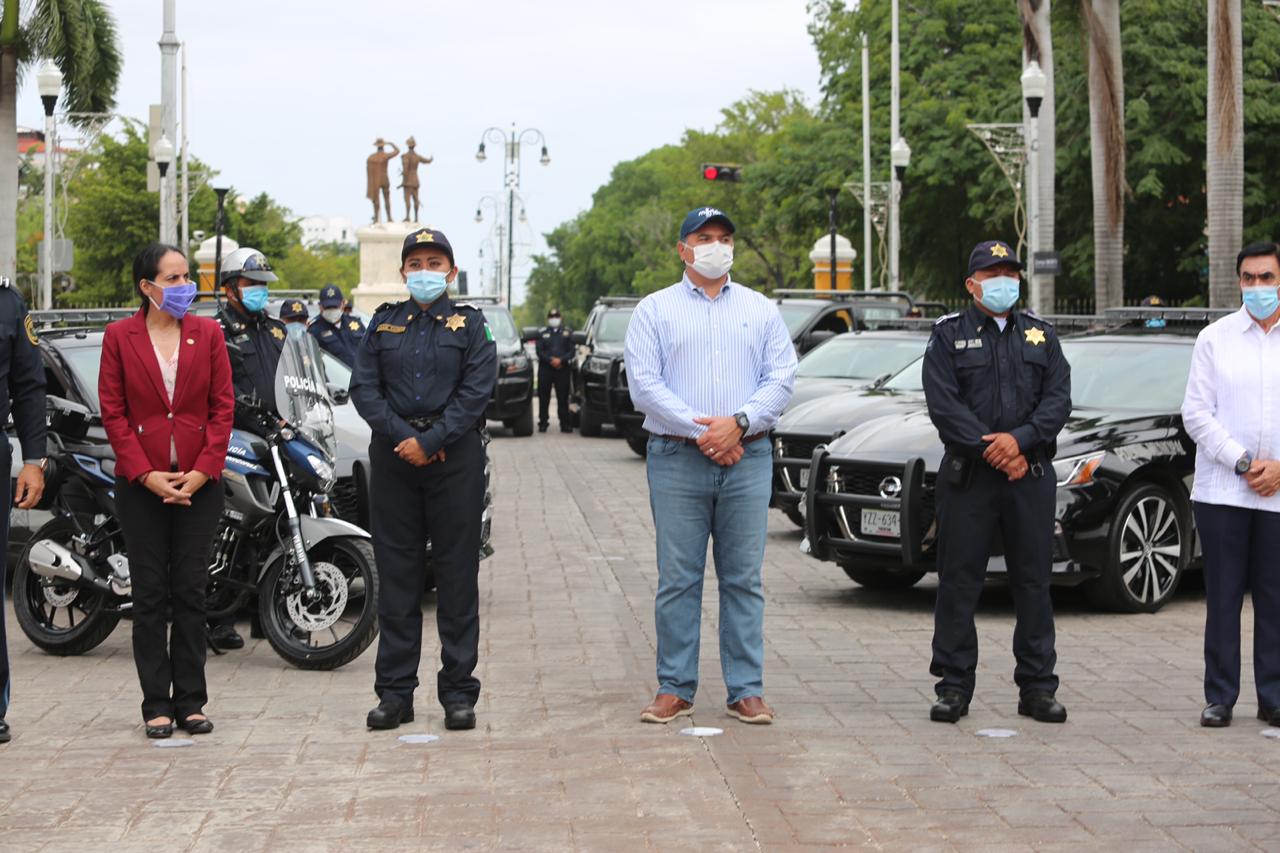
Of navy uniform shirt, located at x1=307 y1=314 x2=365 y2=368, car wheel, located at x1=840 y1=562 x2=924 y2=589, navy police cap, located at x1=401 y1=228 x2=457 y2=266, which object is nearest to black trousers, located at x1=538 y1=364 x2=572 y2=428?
navy uniform shirt, located at x1=307 y1=314 x2=365 y2=368

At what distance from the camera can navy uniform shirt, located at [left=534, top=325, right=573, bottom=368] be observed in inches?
1227

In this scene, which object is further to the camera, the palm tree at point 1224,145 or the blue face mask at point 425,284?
the palm tree at point 1224,145

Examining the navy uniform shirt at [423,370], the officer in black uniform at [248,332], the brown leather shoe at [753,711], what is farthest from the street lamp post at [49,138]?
the brown leather shoe at [753,711]

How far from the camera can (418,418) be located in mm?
7543

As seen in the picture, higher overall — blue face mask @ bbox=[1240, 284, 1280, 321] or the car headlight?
blue face mask @ bbox=[1240, 284, 1280, 321]

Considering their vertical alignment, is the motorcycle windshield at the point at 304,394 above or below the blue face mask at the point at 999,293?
below

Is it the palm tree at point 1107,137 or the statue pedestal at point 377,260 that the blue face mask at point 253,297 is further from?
the statue pedestal at point 377,260

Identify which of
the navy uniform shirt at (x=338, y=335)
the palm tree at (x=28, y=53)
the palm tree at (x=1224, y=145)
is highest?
the palm tree at (x=28, y=53)

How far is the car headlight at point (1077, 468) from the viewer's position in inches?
412

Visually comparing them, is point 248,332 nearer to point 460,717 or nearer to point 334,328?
point 460,717

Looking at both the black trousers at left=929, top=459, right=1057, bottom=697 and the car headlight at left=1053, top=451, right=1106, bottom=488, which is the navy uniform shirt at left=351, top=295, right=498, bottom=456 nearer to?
the black trousers at left=929, top=459, right=1057, bottom=697

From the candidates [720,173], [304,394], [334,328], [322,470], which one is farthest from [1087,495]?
[720,173]

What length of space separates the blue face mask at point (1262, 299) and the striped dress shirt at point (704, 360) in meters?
1.88

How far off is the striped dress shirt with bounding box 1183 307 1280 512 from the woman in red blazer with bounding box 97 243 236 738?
394 centimetres
